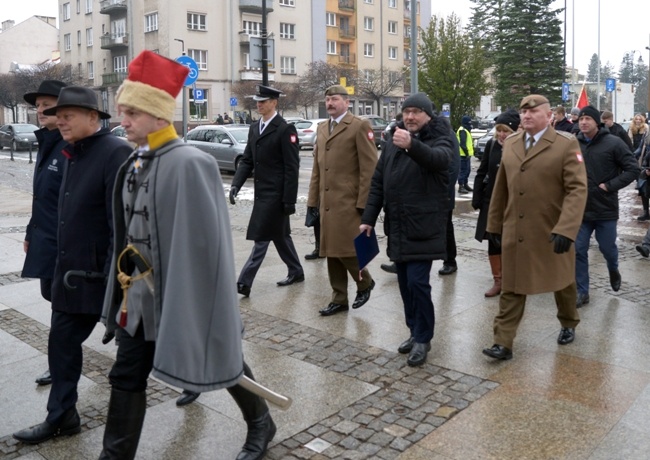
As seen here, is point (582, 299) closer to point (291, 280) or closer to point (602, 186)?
point (602, 186)

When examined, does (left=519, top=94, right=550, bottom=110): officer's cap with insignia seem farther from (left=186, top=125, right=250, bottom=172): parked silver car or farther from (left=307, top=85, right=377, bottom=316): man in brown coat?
(left=186, top=125, right=250, bottom=172): parked silver car

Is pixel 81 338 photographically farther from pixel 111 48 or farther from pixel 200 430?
pixel 111 48

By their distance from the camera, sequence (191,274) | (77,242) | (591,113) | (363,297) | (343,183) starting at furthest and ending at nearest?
(591,113) < (363,297) < (343,183) < (77,242) < (191,274)

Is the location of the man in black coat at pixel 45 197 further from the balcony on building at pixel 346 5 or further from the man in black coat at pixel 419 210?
the balcony on building at pixel 346 5

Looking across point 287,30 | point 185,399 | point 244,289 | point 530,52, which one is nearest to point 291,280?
point 244,289

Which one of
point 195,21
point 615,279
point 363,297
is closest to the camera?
point 363,297

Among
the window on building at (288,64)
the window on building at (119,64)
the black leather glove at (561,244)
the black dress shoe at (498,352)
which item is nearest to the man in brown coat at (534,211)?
the black dress shoe at (498,352)

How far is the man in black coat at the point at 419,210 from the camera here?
5.33m

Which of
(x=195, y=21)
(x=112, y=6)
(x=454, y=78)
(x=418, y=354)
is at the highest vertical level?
(x=112, y=6)

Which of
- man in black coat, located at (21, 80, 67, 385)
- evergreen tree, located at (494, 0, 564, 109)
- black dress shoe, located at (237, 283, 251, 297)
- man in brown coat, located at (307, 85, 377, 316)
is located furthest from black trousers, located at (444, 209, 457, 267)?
evergreen tree, located at (494, 0, 564, 109)

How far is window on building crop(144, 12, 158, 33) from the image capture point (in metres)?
58.6

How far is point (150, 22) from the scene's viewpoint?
59.3 m

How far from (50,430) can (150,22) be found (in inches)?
2320

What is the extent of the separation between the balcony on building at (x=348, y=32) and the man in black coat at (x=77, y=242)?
2612 inches
